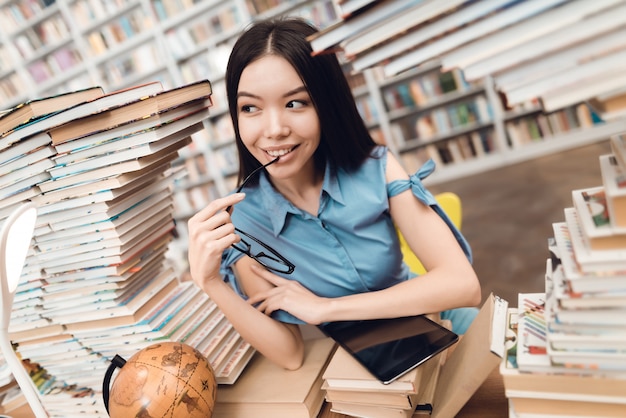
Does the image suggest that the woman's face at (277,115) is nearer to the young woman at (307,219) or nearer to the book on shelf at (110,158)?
the young woman at (307,219)

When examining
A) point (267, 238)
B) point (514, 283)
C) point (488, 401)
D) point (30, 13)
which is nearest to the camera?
point (488, 401)

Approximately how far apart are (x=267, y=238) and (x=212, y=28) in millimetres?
3694

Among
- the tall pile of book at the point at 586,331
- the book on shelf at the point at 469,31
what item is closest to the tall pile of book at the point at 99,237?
the book on shelf at the point at 469,31

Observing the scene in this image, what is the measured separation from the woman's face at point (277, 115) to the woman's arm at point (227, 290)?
165 mm

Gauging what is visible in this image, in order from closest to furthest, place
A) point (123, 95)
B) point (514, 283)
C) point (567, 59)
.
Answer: point (567, 59), point (123, 95), point (514, 283)

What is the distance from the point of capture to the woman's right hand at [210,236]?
31.9 inches

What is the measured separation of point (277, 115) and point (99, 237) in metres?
0.48

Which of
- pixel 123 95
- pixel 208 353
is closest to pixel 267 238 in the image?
pixel 208 353

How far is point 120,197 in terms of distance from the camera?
0.90 metres

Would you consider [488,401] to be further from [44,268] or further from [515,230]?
[515,230]

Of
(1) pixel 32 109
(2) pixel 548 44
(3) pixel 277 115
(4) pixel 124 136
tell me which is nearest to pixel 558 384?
(2) pixel 548 44

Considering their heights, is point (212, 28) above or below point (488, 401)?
above

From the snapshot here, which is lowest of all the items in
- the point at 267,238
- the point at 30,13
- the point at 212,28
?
the point at 267,238

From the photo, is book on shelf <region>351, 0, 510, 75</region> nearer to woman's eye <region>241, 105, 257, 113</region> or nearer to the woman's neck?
woman's eye <region>241, 105, 257, 113</region>
